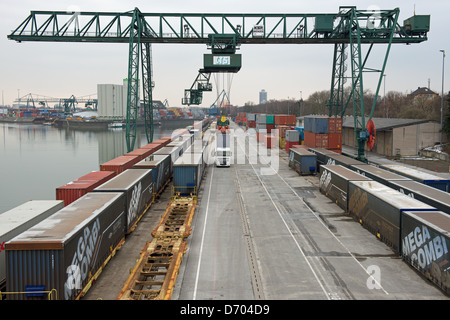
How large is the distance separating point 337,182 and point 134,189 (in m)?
15.0

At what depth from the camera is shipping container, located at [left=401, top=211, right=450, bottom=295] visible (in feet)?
47.3

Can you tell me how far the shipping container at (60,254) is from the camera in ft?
38.7

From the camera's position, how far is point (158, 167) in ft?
100

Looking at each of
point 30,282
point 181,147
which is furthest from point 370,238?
point 181,147

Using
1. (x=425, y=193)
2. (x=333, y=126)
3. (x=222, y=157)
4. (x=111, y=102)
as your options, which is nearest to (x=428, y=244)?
(x=425, y=193)

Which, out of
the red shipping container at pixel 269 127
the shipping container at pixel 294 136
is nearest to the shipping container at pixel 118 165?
the shipping container at pixel 294 136

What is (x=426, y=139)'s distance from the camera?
5441 cm

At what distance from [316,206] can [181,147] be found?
1964 cm

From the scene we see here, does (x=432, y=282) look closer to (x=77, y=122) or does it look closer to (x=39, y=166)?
(x=39, y=166)

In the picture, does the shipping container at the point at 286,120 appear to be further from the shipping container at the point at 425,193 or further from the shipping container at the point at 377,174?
the shipping container at the point at 425,193

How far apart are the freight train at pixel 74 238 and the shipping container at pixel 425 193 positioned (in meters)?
16.1

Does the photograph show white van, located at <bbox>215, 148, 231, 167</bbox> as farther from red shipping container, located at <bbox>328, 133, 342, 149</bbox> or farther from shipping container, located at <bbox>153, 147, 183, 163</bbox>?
red shipping container, located at <bbox>328, 133, 342, 149</bbox>

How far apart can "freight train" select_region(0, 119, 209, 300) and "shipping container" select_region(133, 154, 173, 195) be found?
2.76m

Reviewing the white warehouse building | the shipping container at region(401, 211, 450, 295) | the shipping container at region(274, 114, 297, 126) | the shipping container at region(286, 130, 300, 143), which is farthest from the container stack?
the white warehouse building
